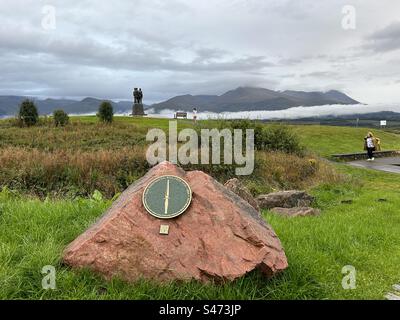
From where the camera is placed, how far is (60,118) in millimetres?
30250

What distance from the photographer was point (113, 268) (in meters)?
5.01

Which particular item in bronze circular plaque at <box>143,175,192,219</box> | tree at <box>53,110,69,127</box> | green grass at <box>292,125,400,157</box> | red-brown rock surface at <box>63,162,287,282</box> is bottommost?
green grass at <box>292,125,400,157</box>

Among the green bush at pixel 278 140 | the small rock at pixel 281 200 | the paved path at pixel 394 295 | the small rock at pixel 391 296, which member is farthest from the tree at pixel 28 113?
the small rock at pixel 391 296

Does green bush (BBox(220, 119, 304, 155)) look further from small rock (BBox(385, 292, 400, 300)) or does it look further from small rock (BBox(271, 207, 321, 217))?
small rock (BBox(385, 292, 400, 300))

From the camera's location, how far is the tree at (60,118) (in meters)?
30.2

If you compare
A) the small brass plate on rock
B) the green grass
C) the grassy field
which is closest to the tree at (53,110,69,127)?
the green grass

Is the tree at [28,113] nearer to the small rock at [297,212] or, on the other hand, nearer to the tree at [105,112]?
the tree at [105,112]

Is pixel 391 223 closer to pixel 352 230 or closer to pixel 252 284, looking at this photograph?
pixel 352 230

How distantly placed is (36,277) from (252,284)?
2.36 m

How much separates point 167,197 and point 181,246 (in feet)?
2.25

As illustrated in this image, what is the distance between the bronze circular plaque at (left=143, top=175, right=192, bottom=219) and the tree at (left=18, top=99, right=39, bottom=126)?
89.3 feet

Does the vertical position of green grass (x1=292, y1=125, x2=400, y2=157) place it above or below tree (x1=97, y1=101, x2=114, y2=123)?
below

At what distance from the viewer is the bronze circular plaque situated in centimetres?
537
